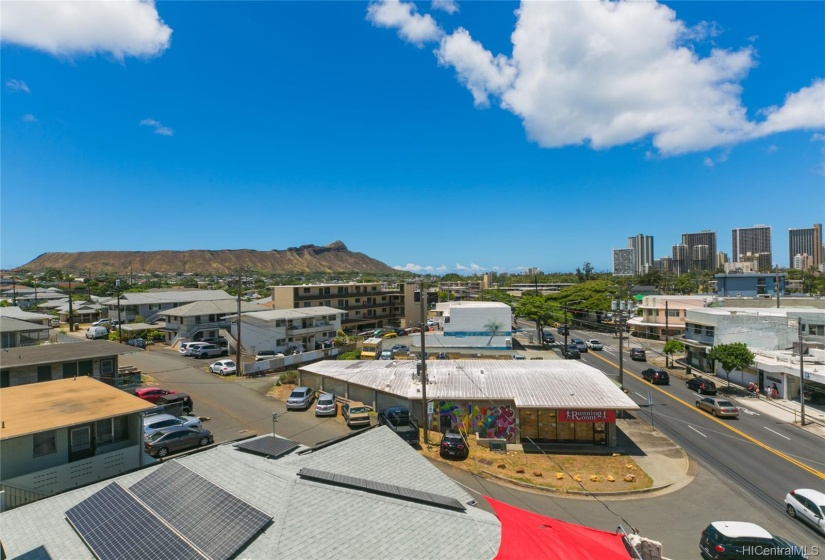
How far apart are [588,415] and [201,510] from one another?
21.1m

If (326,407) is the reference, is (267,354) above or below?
above

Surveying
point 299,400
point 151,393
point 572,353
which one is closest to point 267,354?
point 151,393

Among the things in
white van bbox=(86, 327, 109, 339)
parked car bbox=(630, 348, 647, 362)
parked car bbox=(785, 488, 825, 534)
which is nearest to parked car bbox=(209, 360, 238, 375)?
white van bbox=(86, 327, 109, 339)

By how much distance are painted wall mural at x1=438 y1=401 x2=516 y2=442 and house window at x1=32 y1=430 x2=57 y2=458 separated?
18.1m

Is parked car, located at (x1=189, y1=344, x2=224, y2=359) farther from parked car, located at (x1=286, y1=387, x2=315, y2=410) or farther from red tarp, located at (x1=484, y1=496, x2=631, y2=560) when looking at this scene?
red tarp, located at (x1=484, y1=496, x2=631, y2=560)

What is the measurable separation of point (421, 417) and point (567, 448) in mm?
8755

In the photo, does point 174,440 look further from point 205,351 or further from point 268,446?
point 205,351

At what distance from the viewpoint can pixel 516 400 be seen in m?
24.0

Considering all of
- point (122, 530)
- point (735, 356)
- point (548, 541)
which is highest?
point (122, 530)

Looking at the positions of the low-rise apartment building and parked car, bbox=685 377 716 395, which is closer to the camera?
the low-rise apartment building

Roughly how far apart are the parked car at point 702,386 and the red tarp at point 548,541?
33.3 meters

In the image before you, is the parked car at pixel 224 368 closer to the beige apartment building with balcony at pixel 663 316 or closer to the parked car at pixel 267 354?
the parked car at pixel 267 354

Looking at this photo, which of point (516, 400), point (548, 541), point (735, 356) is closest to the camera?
point (548, 541)

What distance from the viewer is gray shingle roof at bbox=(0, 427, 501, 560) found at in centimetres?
723
